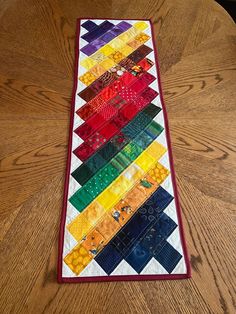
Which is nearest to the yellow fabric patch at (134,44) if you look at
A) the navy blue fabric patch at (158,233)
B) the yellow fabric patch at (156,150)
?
the yellow fabric patch at (156,150)

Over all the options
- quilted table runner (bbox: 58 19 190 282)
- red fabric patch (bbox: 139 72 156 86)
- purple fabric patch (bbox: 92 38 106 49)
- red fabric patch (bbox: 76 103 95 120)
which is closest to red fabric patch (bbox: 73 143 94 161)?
quilted table runner (bbox: 58 19 190 282)

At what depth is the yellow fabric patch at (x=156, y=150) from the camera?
0.81m

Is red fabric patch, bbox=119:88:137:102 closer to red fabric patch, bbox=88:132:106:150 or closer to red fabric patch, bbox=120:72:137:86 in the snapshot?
red fabric patch, bbox=120:72:137:86

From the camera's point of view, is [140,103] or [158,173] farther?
[140,103]

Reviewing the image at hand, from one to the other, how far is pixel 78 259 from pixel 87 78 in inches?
24.1

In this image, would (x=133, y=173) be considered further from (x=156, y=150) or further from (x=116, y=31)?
(x=116, y=31)

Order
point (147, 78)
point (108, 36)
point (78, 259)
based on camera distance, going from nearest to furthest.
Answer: point (78, 259) → point (147, 78) → point (108, 36)

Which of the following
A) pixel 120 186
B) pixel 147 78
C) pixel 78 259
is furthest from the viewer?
pixel 147 78

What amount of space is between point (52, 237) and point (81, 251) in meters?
0.08

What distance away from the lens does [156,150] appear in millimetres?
822

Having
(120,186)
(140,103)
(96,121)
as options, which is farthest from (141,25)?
(120,186)

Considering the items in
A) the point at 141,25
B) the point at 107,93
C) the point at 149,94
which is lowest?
the point at 149,94

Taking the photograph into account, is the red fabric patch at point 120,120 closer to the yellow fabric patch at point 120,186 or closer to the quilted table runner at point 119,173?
the quilted table runner at point 119,173

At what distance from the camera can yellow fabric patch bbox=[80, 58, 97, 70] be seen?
983 millimetres
